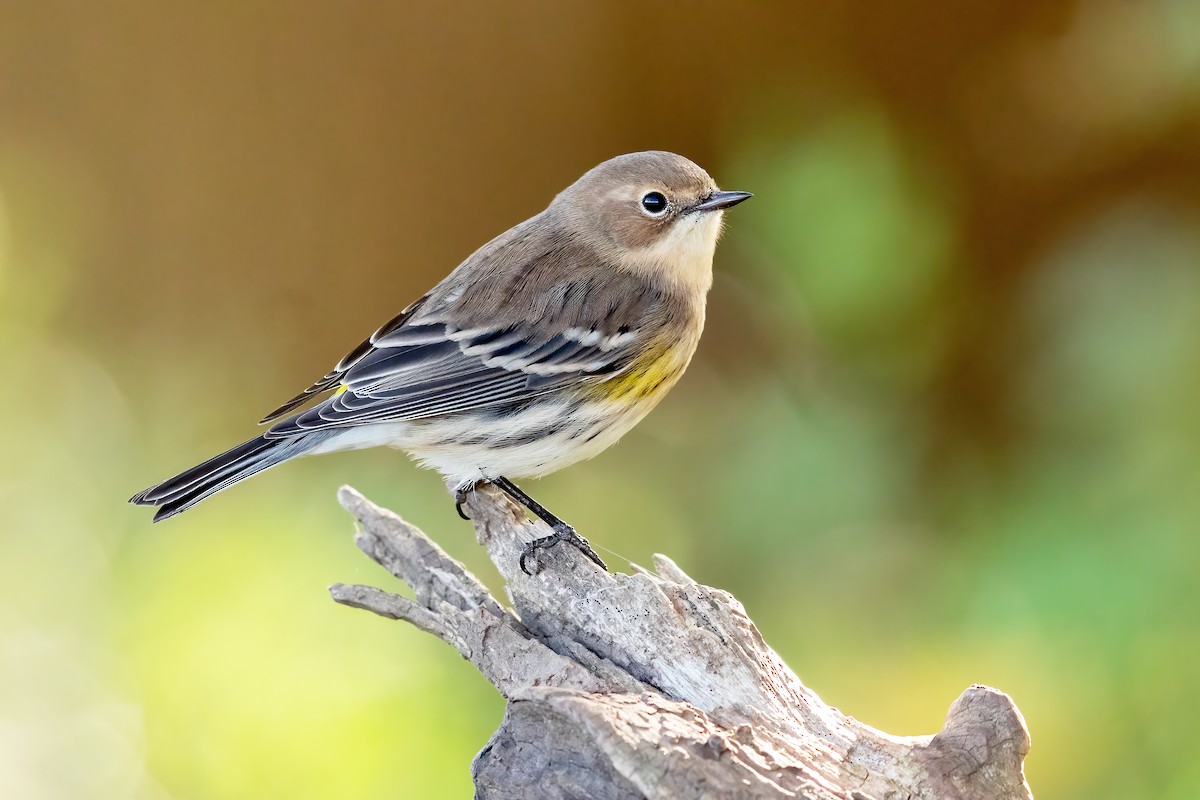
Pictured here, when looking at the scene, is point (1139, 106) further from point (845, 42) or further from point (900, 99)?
point (845, 42)

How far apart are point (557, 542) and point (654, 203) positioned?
89cm

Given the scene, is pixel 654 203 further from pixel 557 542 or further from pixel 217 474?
pixel 217 474

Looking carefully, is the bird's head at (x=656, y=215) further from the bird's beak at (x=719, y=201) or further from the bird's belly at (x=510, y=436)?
the bird's belly at (x=510, y=436)

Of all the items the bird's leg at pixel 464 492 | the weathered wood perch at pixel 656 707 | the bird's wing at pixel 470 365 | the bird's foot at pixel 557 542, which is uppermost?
the bird's wing at pixel 470 365

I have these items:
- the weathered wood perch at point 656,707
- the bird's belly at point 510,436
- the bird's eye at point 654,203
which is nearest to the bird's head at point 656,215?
the bird's eye at point 654,203

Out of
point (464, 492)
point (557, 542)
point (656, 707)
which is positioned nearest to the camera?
point (656, 707)

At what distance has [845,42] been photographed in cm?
436

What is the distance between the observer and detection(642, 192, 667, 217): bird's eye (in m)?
2.73

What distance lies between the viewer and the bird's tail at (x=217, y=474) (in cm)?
235

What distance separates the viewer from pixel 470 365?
2.53 meters

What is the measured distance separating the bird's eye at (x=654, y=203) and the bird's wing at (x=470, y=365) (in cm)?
22

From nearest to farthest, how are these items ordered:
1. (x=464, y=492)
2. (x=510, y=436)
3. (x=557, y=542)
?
(x=557, y=542) < (x=510, y=436) < (x=464, y=492)

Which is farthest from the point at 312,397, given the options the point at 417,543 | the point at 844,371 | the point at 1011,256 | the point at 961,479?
the point at 1011,256

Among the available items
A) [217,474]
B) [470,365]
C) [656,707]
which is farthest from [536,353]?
[656,707]
